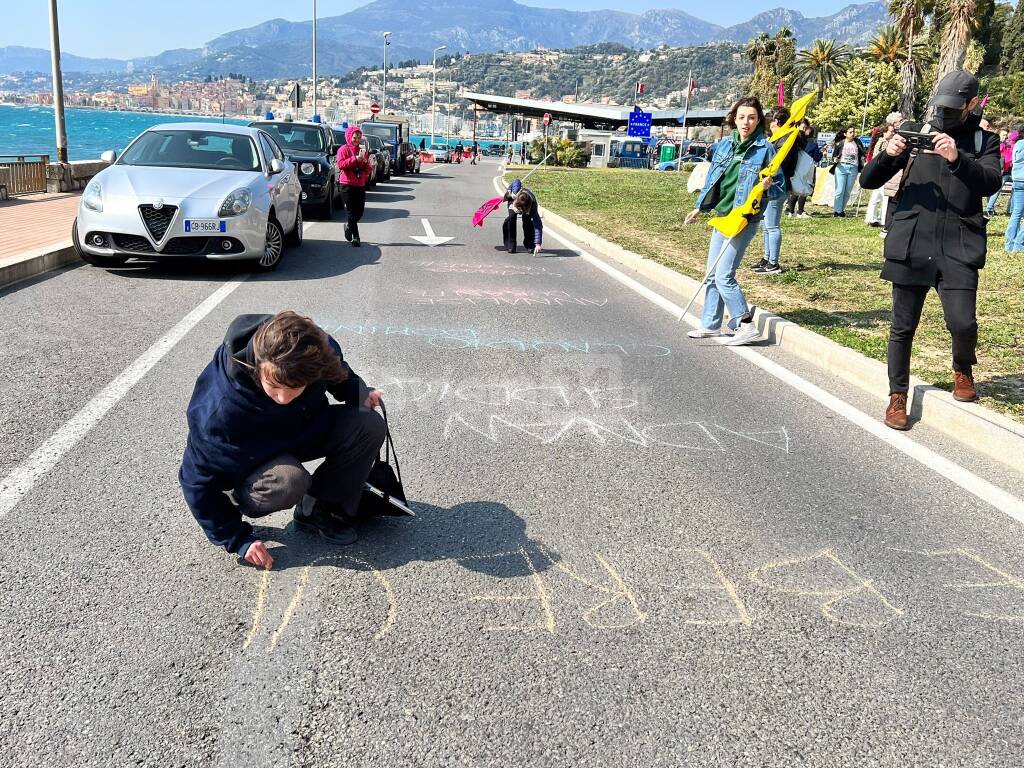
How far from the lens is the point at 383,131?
117 ft

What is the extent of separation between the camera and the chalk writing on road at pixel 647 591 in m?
3.06

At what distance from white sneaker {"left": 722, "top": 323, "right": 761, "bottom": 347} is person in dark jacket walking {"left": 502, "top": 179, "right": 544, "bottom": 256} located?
6081 millimetres

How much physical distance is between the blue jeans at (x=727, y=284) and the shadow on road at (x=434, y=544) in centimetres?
415

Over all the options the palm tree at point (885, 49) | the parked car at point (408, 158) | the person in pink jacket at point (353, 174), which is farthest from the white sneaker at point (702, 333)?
the palm tree at point (885, 49)

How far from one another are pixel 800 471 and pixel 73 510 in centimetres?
355

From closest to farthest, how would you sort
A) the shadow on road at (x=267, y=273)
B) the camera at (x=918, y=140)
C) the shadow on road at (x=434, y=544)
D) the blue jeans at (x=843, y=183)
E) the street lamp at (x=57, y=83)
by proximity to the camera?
the shadow on road at (x=434, y=544) → the camera at (x=918, y=140) → the shadow on road at (x=267, y=273) → the street lamp at (x=57, y=83) → the blue jeans at (x=843, y=183)

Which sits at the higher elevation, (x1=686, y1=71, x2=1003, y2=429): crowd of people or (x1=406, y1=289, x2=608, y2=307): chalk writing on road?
(x1=686, y1=71, x2=1003, y2=429): crowd of people

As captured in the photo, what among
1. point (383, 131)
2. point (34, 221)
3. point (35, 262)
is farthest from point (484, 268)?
point (383, 131)

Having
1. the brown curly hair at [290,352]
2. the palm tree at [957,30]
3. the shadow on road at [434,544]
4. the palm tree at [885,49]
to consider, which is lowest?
the shadow on road at [434,544]

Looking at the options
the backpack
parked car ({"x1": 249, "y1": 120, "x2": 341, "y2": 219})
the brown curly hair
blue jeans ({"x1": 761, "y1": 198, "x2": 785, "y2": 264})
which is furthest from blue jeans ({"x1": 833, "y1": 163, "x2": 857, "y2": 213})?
the brown curly hair

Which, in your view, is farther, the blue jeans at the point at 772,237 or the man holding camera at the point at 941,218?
the blue jeans at the point at 772,237

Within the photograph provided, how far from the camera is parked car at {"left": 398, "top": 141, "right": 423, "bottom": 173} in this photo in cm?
3641

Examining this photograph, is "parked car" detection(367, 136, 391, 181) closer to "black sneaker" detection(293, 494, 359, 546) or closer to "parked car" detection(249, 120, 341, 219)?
"parked car" detection(249, 120, 341, 219)

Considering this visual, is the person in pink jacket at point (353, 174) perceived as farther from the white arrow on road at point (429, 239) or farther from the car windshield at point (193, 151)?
the car windshield at point (193, 151)
